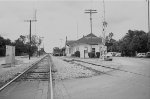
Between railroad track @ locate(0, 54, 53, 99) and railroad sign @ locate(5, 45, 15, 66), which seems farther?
railroad sign @ locate(5, 45, 15, 66)

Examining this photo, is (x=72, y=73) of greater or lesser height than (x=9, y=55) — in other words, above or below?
below

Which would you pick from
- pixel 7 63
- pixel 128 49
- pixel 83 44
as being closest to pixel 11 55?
pixel 7 63

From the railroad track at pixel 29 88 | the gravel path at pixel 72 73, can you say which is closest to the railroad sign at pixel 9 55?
the gravel path at pixel 72 73

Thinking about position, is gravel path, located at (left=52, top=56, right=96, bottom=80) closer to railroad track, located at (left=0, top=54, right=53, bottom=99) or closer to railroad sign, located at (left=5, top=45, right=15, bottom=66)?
railroad track, located at (left=0, top=54, right=53, bottom=99)

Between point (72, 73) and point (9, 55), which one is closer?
point (72, 73)

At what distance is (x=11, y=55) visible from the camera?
29891mm

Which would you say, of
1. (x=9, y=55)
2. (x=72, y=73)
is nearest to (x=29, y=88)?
(x=72, y=73)

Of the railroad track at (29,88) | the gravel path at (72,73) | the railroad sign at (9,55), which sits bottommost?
the railroad track at (29,88)

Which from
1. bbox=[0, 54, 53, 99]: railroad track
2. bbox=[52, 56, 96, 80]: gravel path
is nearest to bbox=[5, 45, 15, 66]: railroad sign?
bbox=[52, 56, 96, 80]: gravel path

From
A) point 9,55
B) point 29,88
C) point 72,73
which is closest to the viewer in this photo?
point 29,88

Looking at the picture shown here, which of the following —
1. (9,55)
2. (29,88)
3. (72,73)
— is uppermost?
(9,55)

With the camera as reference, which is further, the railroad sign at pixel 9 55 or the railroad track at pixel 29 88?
the railroad sign at pixel 9 55

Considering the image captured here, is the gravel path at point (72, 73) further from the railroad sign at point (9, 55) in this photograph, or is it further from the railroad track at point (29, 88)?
the railroad sign at point (9, 55)

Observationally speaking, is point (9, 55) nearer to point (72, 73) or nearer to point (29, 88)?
point (72, 73)
